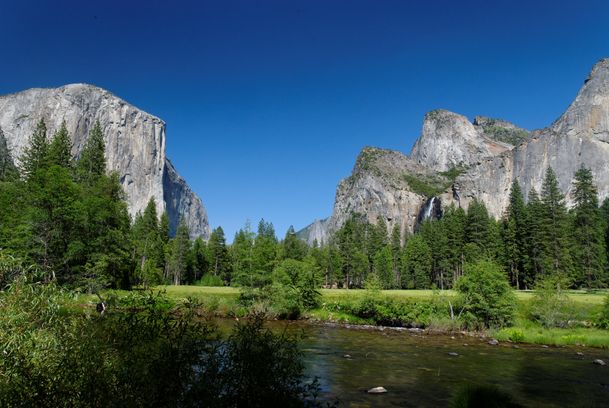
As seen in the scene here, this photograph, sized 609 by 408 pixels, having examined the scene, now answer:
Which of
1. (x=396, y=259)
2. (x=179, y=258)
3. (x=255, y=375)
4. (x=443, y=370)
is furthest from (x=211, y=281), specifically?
(x=255, y=375)

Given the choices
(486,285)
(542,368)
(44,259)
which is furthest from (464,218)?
(44,259)

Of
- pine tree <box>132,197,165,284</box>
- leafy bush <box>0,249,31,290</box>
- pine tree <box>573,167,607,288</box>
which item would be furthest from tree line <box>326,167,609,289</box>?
leafy bush <box>0,249,31,290</box>

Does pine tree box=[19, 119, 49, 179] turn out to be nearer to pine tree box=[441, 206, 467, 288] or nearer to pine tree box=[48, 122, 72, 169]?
pine tree box=[48, 122, 72, 169]

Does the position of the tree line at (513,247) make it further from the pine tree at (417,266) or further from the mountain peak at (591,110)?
the mountain peak at (591,110)

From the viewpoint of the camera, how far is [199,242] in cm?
12238

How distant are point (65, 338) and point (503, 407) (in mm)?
13942

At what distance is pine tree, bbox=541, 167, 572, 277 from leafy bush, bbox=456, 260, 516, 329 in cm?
3965

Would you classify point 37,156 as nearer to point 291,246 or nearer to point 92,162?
point 92,162

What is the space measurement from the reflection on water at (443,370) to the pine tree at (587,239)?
174 feet

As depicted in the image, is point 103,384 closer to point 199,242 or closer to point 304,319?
point 304,319

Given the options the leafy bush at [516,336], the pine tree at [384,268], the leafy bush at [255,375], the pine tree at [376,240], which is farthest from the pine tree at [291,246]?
the leafy bush at [255,375]

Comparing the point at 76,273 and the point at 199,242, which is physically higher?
the point at 199,242

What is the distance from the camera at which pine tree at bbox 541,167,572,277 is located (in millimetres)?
77500

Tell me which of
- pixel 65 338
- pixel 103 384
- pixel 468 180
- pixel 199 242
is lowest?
pixel 103 384
